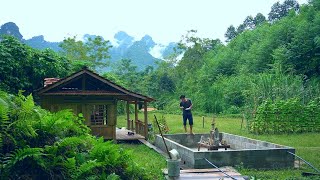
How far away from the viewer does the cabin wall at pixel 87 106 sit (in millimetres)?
17750

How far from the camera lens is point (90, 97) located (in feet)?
59.4

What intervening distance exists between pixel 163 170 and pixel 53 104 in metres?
7.85

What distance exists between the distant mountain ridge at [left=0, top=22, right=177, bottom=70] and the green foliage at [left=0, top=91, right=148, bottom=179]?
52.5 m

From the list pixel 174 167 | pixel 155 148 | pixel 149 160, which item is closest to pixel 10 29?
pixel 155 148

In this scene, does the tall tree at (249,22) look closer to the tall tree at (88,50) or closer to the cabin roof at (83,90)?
the tall tree at (88,50)

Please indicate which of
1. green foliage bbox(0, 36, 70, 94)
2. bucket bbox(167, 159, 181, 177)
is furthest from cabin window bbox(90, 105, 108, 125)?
bucket bbox(167, 159, 181, 177)

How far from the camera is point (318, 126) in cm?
2242

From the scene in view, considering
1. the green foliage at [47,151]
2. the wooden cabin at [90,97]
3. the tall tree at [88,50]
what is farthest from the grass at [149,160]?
the tall tree at [88,50]

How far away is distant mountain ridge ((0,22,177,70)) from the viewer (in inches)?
3125

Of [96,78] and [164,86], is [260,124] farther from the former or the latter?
[164,86]

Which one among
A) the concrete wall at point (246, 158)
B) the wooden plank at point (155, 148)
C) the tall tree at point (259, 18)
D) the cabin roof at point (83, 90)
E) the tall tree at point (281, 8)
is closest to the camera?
the concrete wall at point (246, 158)

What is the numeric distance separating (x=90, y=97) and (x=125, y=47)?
11974cm

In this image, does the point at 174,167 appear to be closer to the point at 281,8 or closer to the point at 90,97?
the point at 90,97

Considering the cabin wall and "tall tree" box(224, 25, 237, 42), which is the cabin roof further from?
"tall tree" box(224, 25, 237, 42)
